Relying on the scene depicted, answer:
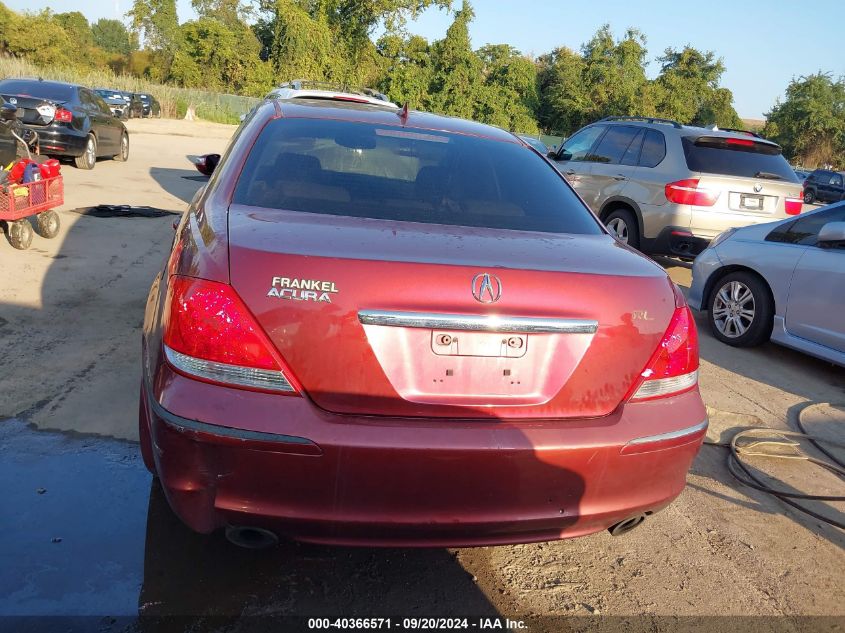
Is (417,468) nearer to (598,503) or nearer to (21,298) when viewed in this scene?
(598,503)

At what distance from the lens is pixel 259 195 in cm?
260

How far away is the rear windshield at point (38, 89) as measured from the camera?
1307cm

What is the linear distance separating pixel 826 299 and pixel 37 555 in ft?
17.6

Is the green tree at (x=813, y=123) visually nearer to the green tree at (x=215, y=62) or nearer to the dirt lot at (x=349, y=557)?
the green tree at (x=215, y=62)

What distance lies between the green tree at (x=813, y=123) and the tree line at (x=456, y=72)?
0.26 feet

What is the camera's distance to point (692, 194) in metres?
8.18

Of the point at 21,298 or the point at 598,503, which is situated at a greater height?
the point at 598,503

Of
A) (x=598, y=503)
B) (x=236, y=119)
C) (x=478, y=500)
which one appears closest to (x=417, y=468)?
(x=478, y=500)

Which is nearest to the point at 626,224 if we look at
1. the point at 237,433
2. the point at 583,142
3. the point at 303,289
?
the point at 583,142

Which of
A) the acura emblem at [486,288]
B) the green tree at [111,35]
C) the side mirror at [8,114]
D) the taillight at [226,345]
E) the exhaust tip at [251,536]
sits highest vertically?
the green tree at [111,35]

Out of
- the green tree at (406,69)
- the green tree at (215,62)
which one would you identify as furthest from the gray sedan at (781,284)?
the green tree at (215,62)

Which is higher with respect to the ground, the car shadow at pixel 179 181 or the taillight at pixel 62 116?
the taillight at pixel 62 116

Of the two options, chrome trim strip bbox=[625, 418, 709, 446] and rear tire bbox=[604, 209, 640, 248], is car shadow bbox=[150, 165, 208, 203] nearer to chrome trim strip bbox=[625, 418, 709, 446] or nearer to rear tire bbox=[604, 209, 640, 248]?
rear tire bbox=[604, 209, 640, 248]

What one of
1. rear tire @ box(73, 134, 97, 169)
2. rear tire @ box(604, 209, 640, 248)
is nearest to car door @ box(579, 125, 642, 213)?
rear tire @ box(604, 209, 640, 248)
